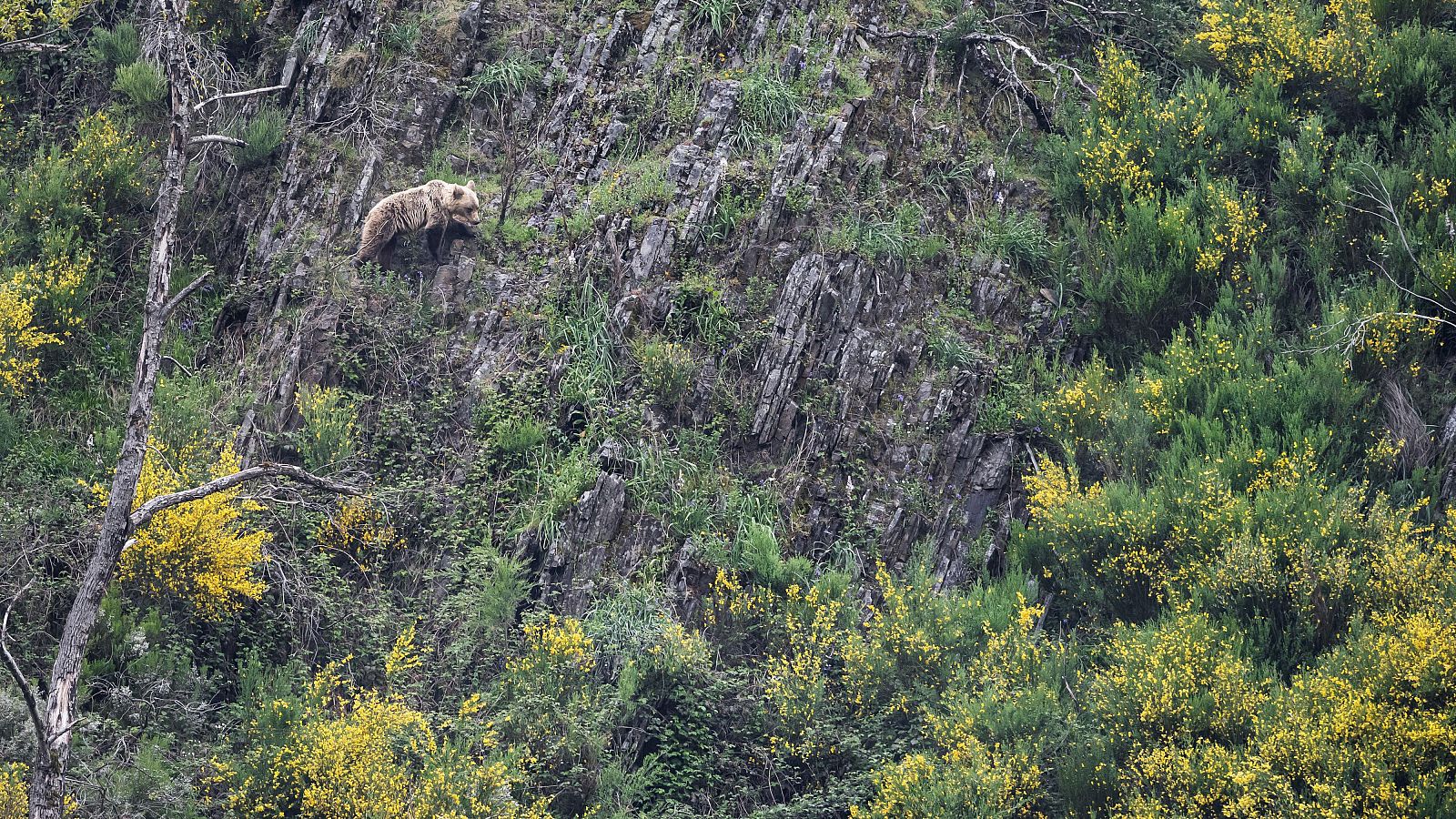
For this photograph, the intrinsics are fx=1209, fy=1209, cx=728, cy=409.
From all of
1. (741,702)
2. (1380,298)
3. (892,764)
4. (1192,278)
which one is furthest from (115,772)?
(1380,298)

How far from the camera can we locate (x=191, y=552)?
9.45 metres

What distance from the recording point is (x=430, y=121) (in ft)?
43.0

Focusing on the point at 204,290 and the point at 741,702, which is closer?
the point at 741,702

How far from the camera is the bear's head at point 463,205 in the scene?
1214 cm

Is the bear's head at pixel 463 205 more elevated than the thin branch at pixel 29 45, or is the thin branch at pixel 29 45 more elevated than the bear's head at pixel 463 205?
the thin branch at pixel 29 45

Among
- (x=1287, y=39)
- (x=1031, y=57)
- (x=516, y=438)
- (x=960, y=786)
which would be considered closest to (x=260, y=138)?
(x=516, y=438)

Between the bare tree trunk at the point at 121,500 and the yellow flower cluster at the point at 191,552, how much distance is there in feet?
4.42

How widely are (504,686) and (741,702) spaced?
6.40 feet

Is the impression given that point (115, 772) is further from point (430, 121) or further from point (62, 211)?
point (430, 121)

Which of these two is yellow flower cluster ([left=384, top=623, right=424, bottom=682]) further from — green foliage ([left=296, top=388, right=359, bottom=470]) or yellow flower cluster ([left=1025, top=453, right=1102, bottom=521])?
yellow flower cluster ([left=1025, top=453, right=1102, bottom=521])

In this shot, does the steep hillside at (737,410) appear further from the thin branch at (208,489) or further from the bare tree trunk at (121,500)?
the thin branch at (208,489)

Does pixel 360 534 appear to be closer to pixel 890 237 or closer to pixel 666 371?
pixel 666 371

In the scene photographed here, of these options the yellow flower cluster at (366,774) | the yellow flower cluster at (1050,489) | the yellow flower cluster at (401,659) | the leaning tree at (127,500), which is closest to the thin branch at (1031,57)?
the yellow flower cluster at (1050,489)

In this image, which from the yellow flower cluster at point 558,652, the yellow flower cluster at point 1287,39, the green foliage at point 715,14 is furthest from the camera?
the green foliage at point 715,14
